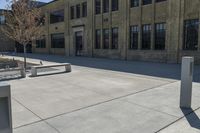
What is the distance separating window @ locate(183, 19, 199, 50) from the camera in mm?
16688

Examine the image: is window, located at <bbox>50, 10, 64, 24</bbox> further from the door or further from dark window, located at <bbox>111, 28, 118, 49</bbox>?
dark window, located at <bbox>111, 28, 118, 49</bbox>

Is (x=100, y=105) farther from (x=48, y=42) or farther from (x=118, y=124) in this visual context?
(x=48, y=42)

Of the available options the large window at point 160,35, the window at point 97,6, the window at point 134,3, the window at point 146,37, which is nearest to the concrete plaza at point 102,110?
the large window at point 160,35

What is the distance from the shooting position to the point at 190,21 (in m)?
17.0

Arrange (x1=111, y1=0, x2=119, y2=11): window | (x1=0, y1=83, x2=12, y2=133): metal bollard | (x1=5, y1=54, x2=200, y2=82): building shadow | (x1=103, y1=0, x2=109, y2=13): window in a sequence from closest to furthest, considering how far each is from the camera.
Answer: (x1=0, y1=83, x2=12, y2=133): metal bollard < (x1=5, y1=54, x2=200, y2=82): building shadow < (x1=111, y1=0, x2=119, y2=11): window < (x1=103, y1=0, x2=109, y2=13): window

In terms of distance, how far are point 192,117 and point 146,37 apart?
16118 mm

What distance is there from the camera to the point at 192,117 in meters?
5.16

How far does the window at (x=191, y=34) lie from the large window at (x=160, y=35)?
2.13m

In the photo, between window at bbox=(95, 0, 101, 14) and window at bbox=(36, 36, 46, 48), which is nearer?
window at bbox=(95, 0, 101, 14)

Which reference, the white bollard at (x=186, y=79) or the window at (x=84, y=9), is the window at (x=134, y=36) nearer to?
the window at (x=84, y=9)

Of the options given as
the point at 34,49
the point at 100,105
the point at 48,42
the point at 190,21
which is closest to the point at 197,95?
the point at 100,105

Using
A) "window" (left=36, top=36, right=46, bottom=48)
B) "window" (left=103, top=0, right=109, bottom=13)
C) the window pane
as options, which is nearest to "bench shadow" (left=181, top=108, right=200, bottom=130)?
the window pane

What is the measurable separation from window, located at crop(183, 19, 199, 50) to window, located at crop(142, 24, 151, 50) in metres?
3.71

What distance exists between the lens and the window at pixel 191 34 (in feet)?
54.7
